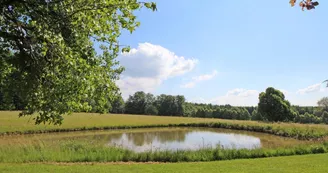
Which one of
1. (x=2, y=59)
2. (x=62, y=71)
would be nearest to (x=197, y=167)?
(x=62, y=71)

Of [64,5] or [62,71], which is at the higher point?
[64,5]

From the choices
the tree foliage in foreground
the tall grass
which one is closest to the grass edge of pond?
the tall grass

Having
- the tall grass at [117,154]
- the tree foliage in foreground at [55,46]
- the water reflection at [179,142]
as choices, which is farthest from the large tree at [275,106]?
the tree foliage in foreground at [55,46]

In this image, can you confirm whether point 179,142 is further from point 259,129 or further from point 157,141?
point 259,129

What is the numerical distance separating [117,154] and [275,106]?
51.0m

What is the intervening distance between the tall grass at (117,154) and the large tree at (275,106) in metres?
44.0

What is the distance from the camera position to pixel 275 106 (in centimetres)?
5944

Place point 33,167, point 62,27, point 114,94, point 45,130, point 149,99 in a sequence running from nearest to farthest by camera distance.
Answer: point 62,27
point 114,94
point 33,167
point 45,130
point 149,99

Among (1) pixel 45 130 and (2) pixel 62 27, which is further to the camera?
(1) pixel 45 130

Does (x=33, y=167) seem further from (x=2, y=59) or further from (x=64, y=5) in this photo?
(x=64, y=5)

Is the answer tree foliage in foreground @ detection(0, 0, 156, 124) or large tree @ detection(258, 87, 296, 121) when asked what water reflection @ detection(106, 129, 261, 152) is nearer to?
tree foliage in foreground @ detection(0, 0, 156, 124)

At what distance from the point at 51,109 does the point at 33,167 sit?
520 cm

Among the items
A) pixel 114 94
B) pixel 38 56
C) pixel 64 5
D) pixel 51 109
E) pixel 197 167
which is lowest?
pixel 197 167

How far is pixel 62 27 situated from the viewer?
6488 millimetres
